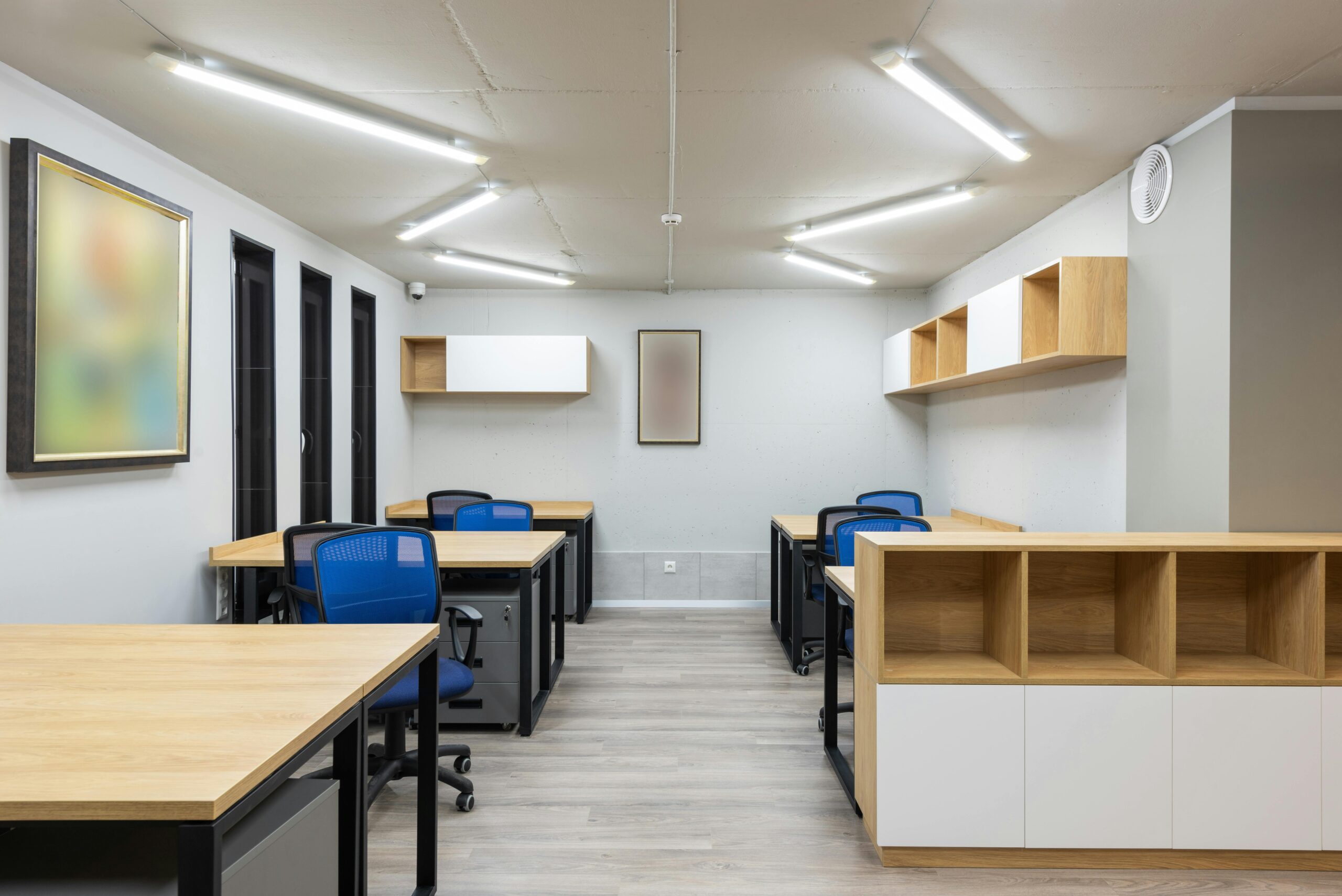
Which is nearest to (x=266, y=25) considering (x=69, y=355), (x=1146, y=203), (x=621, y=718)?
(x=69, y=355)

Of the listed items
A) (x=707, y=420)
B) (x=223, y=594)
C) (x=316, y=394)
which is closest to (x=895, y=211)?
(x=707, y=420)

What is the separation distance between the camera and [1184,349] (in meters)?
2.83

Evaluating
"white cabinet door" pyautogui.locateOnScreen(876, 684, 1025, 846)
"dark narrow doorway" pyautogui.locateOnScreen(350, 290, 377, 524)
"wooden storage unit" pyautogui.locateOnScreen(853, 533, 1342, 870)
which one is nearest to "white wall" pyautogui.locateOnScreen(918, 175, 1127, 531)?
"wooden storage unit" pyautogui.locateOnScreen(853, 533, 1342, 870)

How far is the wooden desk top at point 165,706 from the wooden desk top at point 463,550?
1123 millimetres

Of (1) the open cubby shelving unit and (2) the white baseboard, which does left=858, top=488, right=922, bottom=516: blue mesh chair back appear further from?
(1) the open cubby shelving unit

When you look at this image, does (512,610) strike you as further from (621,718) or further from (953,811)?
(953,811)

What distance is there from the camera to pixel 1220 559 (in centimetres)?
248

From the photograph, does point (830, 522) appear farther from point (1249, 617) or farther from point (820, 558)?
point (1249, 617)

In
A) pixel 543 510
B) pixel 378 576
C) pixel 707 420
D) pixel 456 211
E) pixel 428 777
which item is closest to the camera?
pixel 428 777

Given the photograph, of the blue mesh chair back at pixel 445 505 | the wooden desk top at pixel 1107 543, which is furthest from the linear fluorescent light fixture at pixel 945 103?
the blue mesh chair back at pixel 445 505

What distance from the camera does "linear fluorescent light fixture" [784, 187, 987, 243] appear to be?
11.6 feet

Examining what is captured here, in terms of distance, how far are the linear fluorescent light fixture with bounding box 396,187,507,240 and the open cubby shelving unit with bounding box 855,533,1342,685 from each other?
243cm

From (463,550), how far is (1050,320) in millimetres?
3024

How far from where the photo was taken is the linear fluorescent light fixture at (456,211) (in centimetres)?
356
